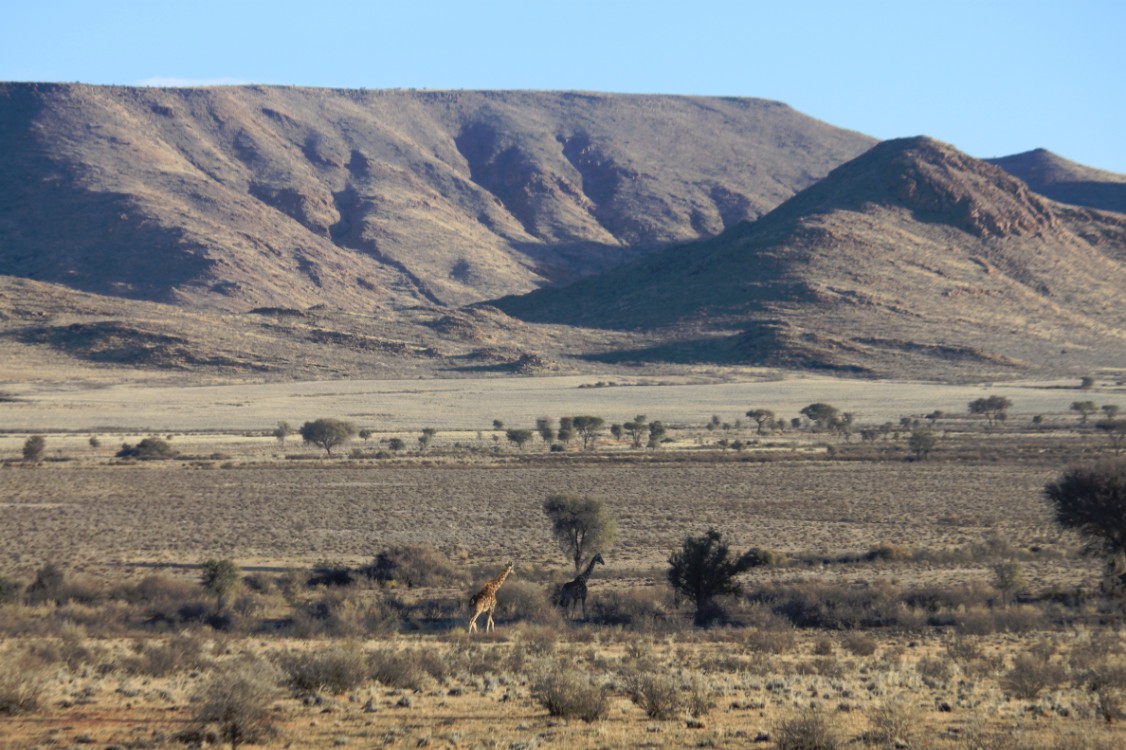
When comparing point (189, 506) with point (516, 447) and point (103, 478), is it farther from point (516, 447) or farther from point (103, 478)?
point (516, 447)

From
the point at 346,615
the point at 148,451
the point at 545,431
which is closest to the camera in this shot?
the point at 346,615

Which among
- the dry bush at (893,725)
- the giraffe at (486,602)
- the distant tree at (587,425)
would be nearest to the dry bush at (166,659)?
the giraffe at (486,602)

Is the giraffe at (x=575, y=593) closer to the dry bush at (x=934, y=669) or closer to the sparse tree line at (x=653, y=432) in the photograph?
the dry bush at (x=934, y=669)

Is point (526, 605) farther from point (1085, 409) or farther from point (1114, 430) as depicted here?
point (1085, 409)

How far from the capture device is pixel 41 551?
30.9 metres

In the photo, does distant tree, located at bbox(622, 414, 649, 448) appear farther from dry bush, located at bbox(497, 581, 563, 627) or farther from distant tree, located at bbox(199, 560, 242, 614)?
distant tree, located at bbox(199, 560, 242, 614)

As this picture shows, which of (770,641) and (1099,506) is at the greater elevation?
(1099,506)

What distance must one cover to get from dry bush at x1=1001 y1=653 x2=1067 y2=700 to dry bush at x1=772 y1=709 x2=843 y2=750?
12.0 ft

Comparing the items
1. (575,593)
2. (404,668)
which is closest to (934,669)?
(404,668)

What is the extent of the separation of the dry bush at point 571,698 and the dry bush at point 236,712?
276 centimetres

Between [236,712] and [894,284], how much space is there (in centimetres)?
14096

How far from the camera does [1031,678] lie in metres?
13.6

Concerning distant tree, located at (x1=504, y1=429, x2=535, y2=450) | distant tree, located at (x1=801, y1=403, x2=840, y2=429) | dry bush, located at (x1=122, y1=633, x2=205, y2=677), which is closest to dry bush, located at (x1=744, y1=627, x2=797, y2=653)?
dry bush, located at (x1=122, y1=633, x2=205, y2=677)

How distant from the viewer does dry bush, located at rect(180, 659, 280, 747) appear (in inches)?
426
